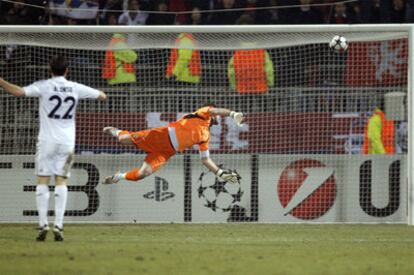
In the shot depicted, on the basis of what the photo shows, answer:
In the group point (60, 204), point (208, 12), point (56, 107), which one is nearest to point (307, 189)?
point (208, 12)

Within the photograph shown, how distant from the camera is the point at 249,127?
679 inches

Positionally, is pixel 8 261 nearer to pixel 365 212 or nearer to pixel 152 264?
pixel 152 264

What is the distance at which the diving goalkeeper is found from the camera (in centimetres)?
1542

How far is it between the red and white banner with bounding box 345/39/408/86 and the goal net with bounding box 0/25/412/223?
0.02 metres

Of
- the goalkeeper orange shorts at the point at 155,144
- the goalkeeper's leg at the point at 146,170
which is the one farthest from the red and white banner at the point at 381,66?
the goalkeeper's leg at the point at 146,170

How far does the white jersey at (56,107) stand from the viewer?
1166cm

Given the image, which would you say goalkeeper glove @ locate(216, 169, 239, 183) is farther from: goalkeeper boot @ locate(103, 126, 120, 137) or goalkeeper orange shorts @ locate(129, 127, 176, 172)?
goalkeeper boot @ locate(103, 126, 120, 137)

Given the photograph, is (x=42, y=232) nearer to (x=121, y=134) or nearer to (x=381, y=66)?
(x=121, y=134)

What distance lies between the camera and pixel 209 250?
36.3 ft

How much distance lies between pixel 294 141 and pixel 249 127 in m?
0.86

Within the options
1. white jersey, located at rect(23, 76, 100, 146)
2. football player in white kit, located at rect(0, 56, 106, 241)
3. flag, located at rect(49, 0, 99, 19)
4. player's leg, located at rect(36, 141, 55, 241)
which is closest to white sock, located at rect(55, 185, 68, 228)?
football player in white kit, located at rect(0, 56, 106, 241)

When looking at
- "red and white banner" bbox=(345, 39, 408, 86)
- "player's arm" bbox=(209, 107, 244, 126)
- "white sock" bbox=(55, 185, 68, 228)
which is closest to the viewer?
"white sock" bbox=(55, 185, 68, 228)

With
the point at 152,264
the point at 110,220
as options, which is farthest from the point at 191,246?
the point at 110,220

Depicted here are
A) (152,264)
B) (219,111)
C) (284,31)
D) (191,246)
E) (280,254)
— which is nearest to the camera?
(152,264)
